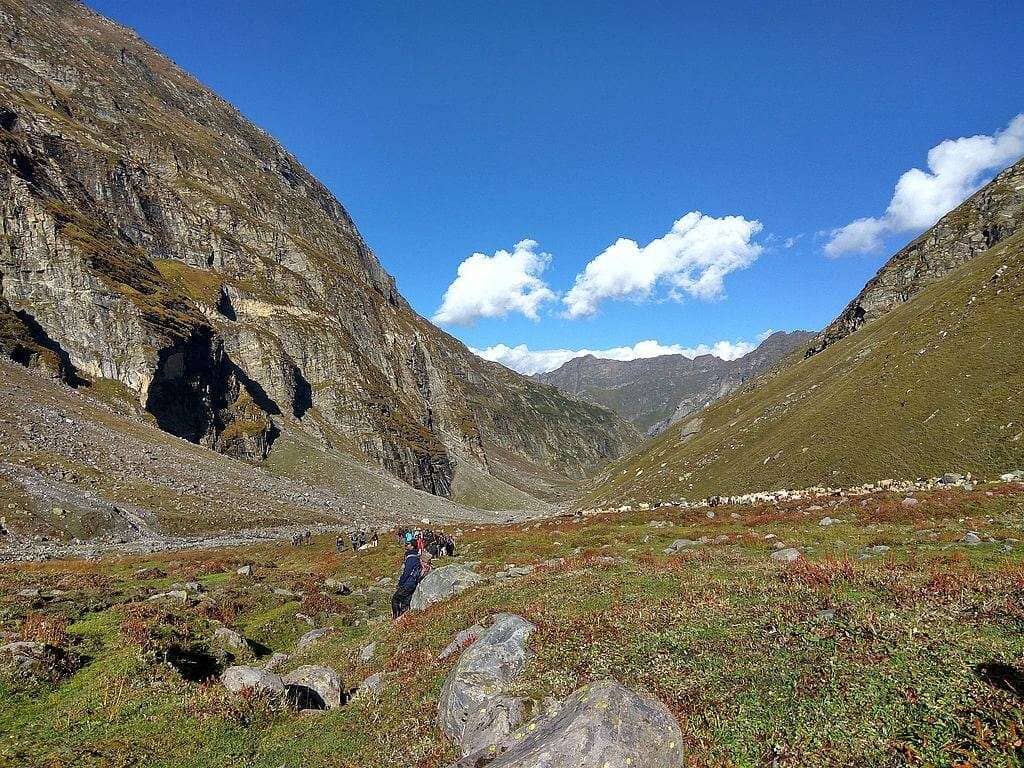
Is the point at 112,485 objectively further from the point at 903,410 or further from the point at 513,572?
the point at 903,410

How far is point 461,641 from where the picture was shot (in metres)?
16.2

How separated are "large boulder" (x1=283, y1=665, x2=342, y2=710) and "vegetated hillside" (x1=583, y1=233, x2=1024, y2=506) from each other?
55240 mm

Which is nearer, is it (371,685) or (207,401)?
(371,685)

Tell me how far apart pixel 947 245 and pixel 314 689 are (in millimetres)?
161042

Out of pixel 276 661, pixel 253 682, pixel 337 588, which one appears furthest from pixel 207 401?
pixel 253 682

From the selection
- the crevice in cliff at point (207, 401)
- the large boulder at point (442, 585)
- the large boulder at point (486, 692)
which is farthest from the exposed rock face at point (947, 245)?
the crevice in cliff at point (207, 401)

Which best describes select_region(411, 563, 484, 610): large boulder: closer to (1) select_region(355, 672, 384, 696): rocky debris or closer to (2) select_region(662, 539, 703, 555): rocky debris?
(1) select_region(355, 672, 384, 696): rocky debris

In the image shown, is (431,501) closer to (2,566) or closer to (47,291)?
(47,291)

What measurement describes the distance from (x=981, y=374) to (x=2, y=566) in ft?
306

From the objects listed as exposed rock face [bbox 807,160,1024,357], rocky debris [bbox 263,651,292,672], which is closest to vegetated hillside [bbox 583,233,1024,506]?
A: exposed rock face [bbox 807,160,1024,357]

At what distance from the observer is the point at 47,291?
125625 millimetres

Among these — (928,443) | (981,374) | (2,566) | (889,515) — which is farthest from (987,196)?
(2,566)

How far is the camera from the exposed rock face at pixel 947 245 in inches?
4503

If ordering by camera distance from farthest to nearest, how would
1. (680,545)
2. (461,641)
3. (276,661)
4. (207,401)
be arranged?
(207,401), (680,545), (276,661), (461,641)
